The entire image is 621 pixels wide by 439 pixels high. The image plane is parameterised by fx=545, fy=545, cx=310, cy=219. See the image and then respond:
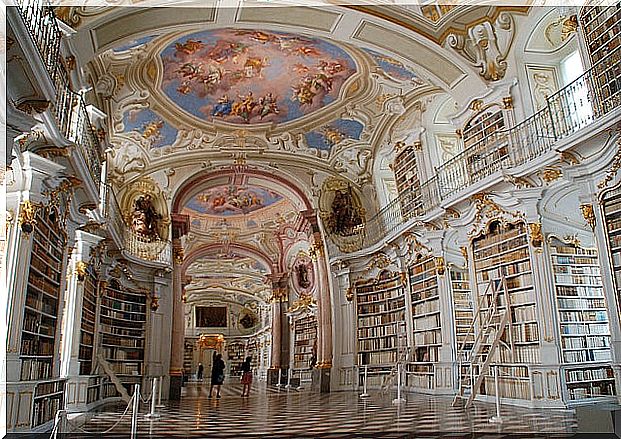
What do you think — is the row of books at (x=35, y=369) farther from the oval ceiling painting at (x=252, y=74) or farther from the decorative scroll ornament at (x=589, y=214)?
the decorative scroll ornament at (x=589, y=214)

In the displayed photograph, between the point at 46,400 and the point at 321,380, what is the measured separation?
29.1 ft

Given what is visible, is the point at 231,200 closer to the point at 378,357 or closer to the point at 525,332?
the point at 378,357

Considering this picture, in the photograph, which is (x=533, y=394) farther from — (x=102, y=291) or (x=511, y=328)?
(x=102, y=291)

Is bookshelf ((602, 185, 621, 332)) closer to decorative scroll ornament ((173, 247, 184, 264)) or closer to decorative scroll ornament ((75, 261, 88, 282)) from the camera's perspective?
decorative scroll ornament ((75, 261, 88, 282))

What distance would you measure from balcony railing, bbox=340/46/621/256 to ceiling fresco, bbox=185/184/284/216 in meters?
7.10

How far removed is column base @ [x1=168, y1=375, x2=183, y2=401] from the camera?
13872mm

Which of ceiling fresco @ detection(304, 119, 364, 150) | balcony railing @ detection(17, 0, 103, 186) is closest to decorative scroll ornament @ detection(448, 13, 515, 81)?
ceiling fresco @ detection(304, 119, 364, 150)

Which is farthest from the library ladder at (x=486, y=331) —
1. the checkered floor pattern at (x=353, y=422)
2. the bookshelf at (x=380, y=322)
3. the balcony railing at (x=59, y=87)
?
the balcony railing at (x=59, y=87)

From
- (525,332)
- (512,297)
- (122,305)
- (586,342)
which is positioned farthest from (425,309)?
(122,305)

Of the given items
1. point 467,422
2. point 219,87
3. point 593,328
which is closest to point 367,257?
point 219,87

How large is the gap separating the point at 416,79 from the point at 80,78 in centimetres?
698

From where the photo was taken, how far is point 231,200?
2047cm

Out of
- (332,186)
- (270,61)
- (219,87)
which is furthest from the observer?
(332,186)

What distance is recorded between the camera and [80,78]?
29.2 feet
